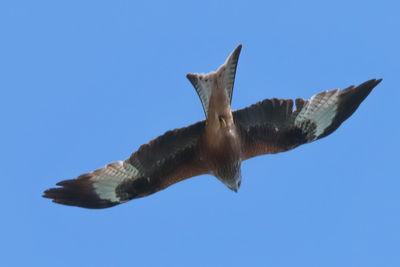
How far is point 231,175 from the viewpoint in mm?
11406

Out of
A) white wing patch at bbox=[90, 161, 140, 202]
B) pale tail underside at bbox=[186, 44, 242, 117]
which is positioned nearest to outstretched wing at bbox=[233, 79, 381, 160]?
pale tail underside at bbox=[186, 44, 242, 117]

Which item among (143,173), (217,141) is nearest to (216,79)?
(217,141)

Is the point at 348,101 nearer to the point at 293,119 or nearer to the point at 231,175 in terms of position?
the point at 293,119

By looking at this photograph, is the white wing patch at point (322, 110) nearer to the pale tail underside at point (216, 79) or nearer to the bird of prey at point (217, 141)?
the bird of prey at point (217, 141)

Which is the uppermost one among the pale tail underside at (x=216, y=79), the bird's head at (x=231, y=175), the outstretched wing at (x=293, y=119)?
the pale tail underside at (x=216, y=79)

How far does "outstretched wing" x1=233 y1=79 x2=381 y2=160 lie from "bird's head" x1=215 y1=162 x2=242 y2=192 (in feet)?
1.02

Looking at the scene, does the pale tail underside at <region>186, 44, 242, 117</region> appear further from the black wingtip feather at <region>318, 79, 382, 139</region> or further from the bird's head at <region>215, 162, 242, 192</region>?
the black wingtip feather at <region>318, 79, 382, 139</region>

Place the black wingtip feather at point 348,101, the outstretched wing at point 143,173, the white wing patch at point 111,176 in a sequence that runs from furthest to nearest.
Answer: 1. the black wingtip feather at point 348,101
2. the white wing patch at point 111,176
3. the outstretched wing at point 143,173

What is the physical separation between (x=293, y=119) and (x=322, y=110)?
563 millimetres

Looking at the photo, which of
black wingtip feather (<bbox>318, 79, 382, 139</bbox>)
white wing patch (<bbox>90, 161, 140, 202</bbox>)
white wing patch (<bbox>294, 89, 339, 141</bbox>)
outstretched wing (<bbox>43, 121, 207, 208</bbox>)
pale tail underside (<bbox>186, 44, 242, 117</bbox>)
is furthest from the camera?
white wing patch (<bbox>294, 89, 339, 141</bbox>)

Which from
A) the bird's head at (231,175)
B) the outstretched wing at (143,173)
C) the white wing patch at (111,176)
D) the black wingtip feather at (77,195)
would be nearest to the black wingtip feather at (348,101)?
the bird's head at (231,175)

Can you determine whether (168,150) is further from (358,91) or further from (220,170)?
(358,91)

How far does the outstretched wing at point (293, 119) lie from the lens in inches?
449

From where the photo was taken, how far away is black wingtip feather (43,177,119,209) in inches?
441
